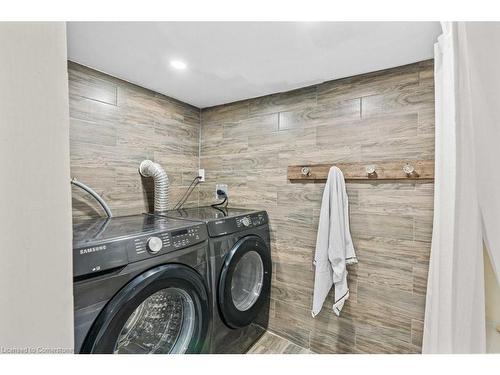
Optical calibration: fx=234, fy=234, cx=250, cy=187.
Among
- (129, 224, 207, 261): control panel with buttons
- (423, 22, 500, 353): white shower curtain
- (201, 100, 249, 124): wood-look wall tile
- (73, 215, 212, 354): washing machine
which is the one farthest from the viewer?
(201, 100, 249, 124): wood-look wall tile

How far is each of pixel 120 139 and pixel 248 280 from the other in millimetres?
1407

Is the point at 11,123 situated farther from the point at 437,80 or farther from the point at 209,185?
the point at 209,185

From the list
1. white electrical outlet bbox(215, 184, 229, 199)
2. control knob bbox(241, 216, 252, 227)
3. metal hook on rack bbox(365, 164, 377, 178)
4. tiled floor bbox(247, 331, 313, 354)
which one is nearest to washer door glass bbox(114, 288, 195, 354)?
control knob bbox(241, 216, 252, 227)

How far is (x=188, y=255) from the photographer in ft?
3.99

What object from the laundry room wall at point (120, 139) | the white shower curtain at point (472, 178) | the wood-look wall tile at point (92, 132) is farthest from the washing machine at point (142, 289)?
the white shower curtain at point (472, 178)

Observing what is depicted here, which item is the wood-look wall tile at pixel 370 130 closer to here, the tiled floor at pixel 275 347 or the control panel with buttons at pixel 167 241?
the control panel with buttons at pixel 167 241

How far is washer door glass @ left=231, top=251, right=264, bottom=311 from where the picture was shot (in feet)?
5.57

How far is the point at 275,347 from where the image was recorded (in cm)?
176

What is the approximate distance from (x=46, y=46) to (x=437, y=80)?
1.37 meters

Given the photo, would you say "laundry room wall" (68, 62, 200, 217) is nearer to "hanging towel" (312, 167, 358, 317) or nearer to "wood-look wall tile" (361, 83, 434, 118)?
"hanging towel" (312, 167, 358, 317)

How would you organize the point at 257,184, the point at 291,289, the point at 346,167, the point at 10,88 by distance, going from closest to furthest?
the point at 10,88, the point at 346,167, the point at 291,289, the point at 257,184

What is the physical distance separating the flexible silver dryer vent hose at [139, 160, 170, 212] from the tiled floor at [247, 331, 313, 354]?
1254mm

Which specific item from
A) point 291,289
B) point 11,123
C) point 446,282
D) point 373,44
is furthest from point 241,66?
point 291,289

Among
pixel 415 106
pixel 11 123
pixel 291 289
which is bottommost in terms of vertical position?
pixel 291 289
